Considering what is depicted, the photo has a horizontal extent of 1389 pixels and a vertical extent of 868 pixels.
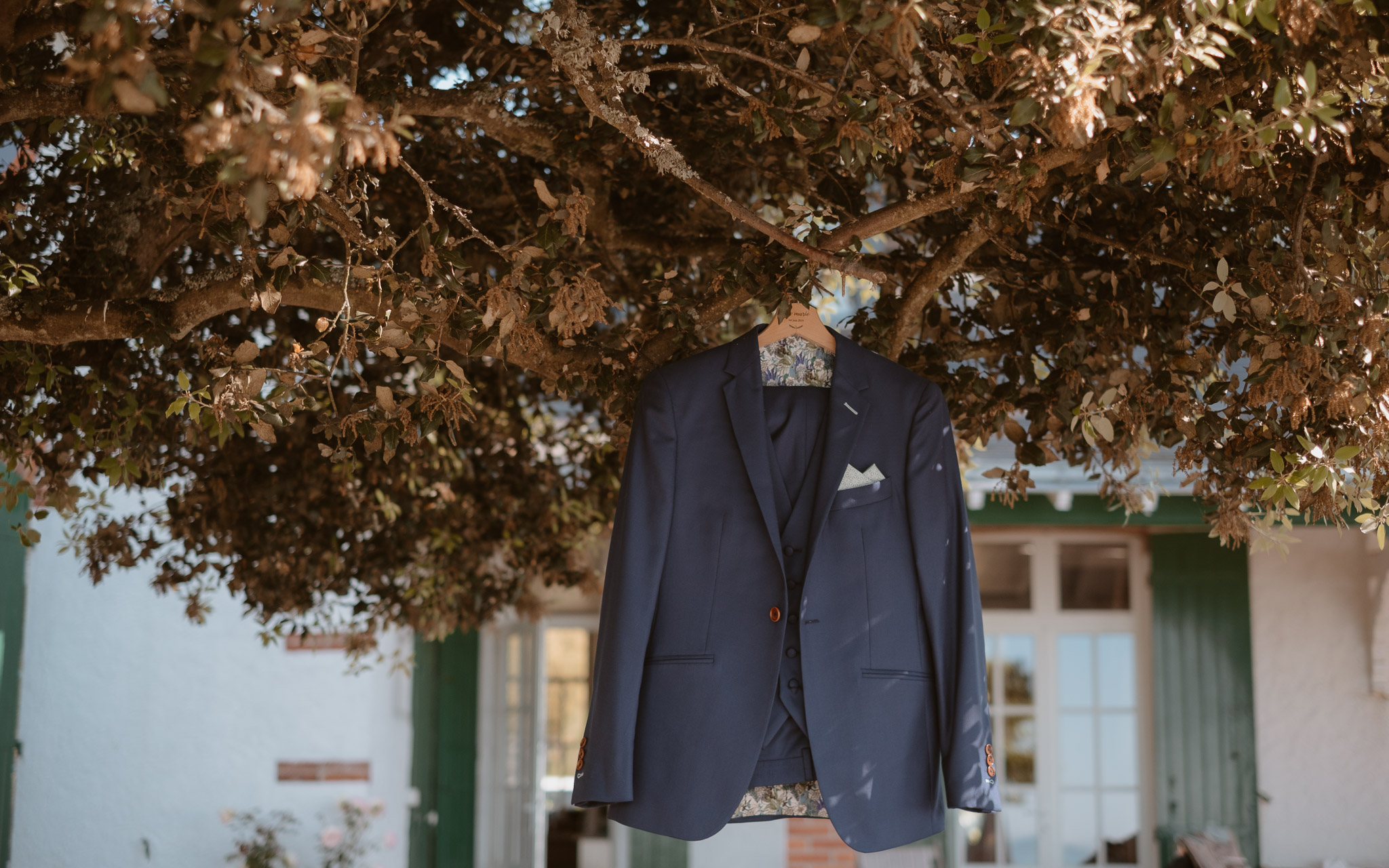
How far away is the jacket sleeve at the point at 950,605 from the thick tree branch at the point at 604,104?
378mm

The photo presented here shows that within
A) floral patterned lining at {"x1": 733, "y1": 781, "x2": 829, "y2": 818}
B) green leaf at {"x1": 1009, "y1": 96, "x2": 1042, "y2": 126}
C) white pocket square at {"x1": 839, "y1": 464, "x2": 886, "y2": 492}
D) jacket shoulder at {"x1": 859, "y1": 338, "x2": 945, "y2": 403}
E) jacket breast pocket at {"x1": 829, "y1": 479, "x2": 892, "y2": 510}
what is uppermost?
green leaf at {"x1": 1009, "y1": 96, "x2": 1042, "y2": 126}

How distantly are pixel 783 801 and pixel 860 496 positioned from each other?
0.55 meters

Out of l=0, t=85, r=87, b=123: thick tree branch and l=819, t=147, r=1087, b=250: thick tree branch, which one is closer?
l=819, t=147, r=1087, b=250: thick tree branch

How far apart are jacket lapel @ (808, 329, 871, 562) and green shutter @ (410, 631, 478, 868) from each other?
4.84 metres

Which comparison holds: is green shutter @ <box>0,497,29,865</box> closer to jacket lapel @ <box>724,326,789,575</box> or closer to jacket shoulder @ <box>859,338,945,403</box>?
jacket lapel @ <box>724,326,789,575</box>

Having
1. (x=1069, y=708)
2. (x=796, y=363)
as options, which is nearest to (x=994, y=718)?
(x=1069, y=708)

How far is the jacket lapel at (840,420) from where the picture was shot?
1983 millimetres

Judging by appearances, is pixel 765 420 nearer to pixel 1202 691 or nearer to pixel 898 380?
pixel 898 380

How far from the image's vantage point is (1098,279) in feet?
8.05

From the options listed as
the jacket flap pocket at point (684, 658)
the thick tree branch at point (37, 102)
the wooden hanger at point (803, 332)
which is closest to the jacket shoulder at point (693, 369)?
the wooden hanger at point (803, 332)

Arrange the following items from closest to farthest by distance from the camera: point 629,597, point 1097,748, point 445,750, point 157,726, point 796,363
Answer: point 629,597 < point 796,363 < point 157,726 < point 1097,748 < point 445,750

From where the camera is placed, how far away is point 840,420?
2.04m

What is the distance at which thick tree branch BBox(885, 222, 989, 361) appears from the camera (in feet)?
7.09

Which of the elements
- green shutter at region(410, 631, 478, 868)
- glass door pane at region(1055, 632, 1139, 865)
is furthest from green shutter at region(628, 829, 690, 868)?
glass door pane at region(1055, 632, 1139, 865)
